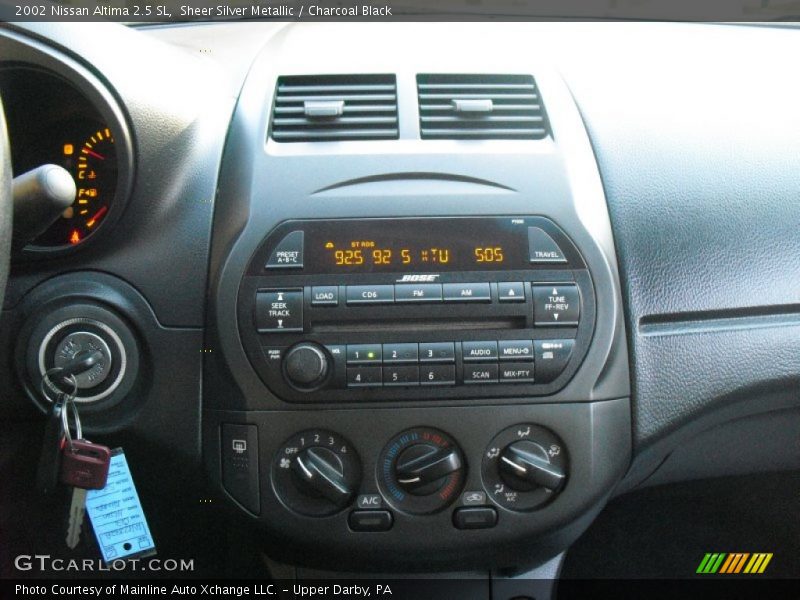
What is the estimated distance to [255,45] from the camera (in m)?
1.65

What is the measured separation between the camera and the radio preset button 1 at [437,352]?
133 centimetres

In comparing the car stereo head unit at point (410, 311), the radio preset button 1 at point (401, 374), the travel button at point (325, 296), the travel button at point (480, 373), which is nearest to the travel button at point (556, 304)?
the car stereo head unit at point (410, 311)

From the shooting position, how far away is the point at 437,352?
1335 mm

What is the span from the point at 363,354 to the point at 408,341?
0.25ft

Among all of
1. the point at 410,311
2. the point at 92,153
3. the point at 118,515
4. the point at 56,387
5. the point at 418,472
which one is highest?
the point at 92,153

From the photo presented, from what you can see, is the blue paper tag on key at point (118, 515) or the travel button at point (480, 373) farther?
the blue paper tag on key at point (118, 515)

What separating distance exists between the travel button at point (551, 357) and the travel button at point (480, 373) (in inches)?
3.0

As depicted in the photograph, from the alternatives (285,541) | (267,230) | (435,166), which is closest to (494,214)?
(435,166)

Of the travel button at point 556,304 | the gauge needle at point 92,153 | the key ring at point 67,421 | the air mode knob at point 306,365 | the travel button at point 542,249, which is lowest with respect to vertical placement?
the key ring at point 67,421

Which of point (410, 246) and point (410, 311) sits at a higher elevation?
point (410, 246)

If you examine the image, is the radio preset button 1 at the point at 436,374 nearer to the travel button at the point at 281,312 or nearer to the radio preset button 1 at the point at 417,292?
the radio preset button 1 at the point at 417,292

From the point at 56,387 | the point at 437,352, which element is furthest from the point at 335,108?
the point at 56,387

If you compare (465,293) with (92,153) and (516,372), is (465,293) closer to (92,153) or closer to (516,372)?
(516,372)

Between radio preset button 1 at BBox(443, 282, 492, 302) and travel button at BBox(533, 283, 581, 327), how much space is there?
8 centimetres
